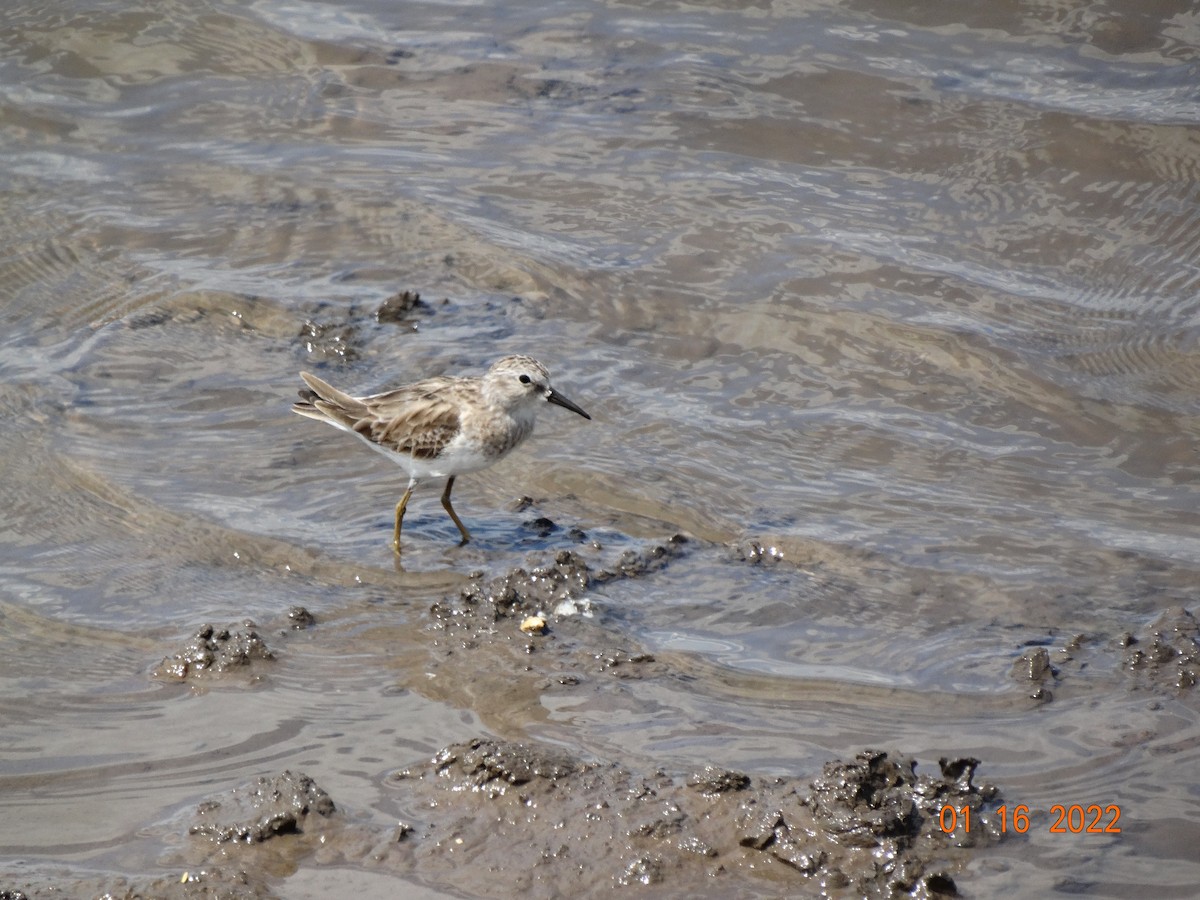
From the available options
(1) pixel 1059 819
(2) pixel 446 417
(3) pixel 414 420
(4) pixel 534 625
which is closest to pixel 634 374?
(2) pixel 446 417

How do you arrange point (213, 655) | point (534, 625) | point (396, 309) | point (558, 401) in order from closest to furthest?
1. point (213, 655)
2. point (534, 625)
3. point (558, 401)
4. point (396, 309)

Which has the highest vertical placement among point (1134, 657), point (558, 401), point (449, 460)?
point (558, 401)

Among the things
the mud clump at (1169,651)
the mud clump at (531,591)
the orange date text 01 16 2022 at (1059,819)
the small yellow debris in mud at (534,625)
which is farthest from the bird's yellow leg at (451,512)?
the mud clump at (1169,651)

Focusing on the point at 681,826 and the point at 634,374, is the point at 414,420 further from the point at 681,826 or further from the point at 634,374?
the point at 681,826

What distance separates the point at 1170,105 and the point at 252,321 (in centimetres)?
705

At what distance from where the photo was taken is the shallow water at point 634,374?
17.8 feet

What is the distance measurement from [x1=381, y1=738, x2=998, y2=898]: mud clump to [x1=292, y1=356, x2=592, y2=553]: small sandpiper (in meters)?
2.38

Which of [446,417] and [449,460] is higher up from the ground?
[446,417]

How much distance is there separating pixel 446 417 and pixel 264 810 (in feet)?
9.40

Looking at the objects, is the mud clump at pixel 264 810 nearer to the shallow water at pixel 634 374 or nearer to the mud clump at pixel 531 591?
the shallow water at pixel 634 374

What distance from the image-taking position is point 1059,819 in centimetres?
483

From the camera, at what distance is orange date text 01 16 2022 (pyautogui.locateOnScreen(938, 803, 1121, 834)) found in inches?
186

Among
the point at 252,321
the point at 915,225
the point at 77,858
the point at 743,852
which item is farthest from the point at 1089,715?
the point at 252,321

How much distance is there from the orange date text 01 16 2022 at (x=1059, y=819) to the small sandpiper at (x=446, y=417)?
3.27m
